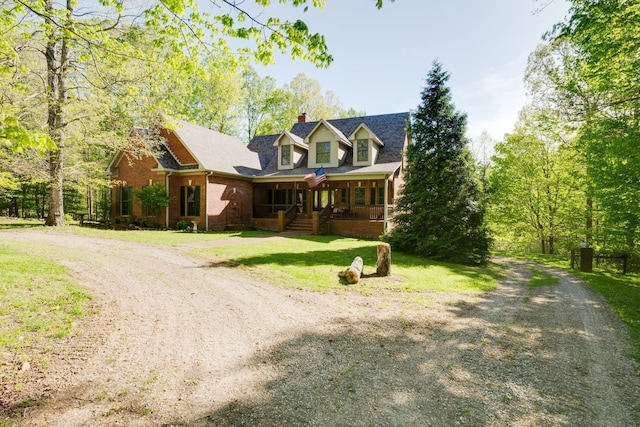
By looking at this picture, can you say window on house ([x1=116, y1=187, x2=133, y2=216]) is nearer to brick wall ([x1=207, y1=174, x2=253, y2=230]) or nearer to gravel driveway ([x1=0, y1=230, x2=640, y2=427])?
brick wall ([x1=207, y1=174, x2=253, y2=230])

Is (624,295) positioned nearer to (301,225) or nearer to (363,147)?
Answer: (363,147)

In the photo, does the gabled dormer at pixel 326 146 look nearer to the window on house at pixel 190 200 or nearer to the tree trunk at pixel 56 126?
the window on house at pixel 190 200

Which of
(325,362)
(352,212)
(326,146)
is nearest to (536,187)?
(352,212)

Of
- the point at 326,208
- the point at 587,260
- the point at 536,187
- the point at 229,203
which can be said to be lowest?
the point at 587,260

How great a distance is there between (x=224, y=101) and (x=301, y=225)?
22609 mm

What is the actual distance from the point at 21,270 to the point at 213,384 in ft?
22.7

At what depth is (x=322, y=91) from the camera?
40.2m

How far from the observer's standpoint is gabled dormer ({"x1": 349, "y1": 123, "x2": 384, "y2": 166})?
68.1 ft

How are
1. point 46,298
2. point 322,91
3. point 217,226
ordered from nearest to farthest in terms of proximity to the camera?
point 46,298 < point 217,226 < point 322,91

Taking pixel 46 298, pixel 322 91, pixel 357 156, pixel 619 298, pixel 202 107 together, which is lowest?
pixel 619 298

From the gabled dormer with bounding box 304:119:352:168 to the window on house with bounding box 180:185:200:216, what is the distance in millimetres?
7813

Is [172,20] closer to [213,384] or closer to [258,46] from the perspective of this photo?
[258,46]

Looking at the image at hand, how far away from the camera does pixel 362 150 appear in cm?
2108

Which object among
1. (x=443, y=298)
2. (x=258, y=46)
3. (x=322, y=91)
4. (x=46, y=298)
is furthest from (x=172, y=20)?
(x=322, y=91)
